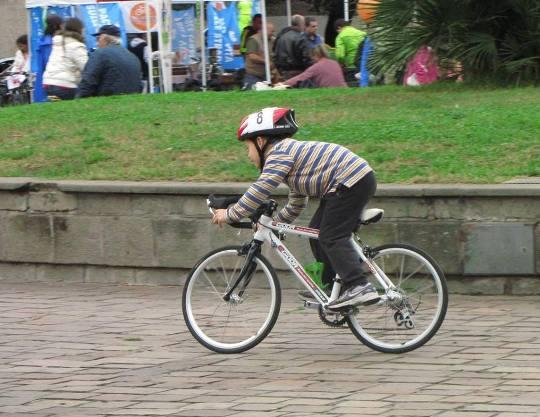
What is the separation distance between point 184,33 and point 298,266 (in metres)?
13.7

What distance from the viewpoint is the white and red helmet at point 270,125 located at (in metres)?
7.16

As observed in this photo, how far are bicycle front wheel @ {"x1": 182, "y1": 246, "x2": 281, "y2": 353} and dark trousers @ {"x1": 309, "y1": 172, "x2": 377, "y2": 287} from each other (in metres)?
0.43

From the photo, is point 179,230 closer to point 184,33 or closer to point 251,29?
point 251,29

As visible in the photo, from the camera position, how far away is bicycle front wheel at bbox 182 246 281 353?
7.38 m

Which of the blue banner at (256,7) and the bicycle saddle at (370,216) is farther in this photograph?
the blue banner at (256,7)

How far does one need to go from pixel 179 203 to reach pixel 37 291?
140 cm

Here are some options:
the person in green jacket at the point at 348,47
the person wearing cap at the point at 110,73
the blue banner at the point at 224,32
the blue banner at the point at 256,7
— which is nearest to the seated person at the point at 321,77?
the person in green jacket at the point at 348,47

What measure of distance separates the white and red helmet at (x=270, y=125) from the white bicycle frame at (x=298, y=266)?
0.53 metres

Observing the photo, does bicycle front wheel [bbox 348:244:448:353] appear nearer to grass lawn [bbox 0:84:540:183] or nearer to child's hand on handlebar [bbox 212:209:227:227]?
child's hand on handlebar [bbox 212:209:227:227]

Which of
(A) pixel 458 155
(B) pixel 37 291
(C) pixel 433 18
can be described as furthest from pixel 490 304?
(C) pixel 433 18

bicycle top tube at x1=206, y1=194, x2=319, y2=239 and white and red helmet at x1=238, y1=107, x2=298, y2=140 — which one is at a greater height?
white and red helmet at x1=238, y1=107, x2=298, y2=140

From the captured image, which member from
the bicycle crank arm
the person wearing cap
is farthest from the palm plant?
the bicycle crank arm

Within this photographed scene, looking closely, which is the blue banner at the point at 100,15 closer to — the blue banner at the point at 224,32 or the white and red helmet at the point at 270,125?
the blue banner at the point at 224,32

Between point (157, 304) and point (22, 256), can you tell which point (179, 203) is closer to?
point (157, 304)
